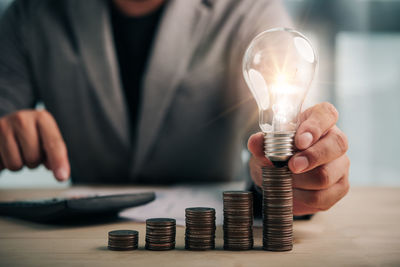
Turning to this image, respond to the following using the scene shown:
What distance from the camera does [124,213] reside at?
0.77 metres

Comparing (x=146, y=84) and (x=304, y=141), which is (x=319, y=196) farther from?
(x=146, y=84)

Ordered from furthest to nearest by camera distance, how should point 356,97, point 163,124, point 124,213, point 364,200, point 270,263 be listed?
point 356,97 → point 163,124 → point 364,200 → point 124,213 → point 270,263

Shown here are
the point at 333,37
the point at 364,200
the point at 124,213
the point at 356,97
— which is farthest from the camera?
the point at 356,97

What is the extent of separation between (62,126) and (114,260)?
3.58 ft

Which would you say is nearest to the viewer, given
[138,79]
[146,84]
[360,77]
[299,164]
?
[299,164]

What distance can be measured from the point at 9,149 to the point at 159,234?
1.91 feet

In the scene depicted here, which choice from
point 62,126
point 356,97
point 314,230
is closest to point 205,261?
point 314,230

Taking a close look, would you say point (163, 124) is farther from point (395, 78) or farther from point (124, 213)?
point (395, 78)

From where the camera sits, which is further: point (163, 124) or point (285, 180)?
point (163, 124)

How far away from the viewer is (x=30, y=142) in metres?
0.94

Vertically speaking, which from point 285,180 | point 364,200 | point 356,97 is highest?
point 285,180

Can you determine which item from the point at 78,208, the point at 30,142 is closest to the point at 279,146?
the point at 78,208

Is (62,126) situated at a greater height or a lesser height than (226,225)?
lesser

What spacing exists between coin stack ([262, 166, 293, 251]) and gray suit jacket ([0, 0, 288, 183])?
0.78 meters
